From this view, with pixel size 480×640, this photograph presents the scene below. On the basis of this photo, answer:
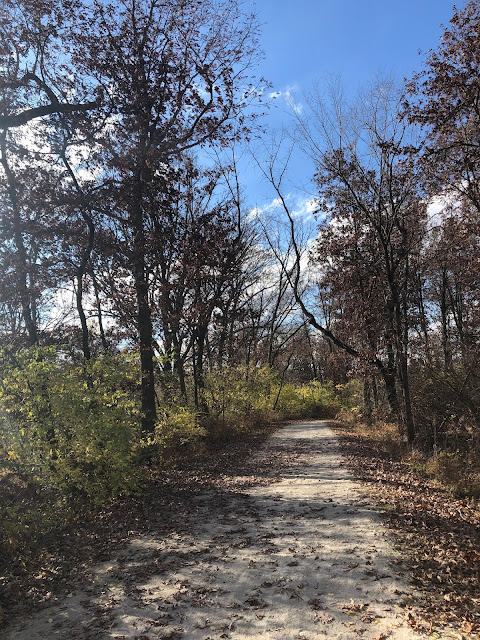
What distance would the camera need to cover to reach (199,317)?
12.6 m

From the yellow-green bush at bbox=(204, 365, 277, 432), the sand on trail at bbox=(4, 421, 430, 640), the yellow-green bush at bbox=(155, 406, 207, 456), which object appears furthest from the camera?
the yellow-green bush at bbox=(204, 365, 277, 432)

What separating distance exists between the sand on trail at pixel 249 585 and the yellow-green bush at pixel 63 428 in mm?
1372

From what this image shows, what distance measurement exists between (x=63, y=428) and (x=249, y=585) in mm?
3553

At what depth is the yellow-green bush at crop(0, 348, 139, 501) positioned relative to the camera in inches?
221

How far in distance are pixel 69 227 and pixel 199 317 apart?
4.44m

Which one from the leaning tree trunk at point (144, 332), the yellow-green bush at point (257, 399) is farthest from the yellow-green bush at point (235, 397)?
the leaning tree trunk at point (144, 332)

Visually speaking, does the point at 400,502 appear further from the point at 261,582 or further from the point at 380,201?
the point at 380,201

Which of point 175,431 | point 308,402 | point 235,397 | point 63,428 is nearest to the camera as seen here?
point 63,428

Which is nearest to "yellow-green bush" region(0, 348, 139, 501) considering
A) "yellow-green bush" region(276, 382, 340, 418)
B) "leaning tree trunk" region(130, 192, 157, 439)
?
"leaning tree trunk" region(130, 192, 157, 439)

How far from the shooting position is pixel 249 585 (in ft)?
12.9

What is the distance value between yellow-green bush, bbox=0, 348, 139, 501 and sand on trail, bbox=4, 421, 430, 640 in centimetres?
137

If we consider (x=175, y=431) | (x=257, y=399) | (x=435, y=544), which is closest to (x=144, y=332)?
(x=175, y=431)

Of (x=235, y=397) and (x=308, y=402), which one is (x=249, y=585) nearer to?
(x=235, y=397)

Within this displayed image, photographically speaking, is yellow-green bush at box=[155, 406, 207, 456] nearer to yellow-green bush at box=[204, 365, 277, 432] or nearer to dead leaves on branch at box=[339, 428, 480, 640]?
yellow-green bush at box=[204, 365, 277, 432]
